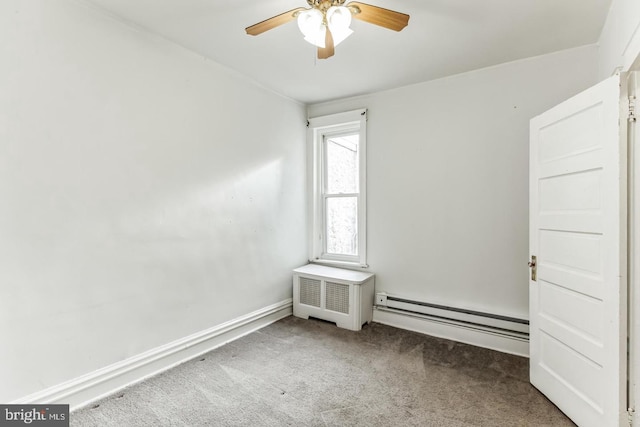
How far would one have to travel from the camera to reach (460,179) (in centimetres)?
295

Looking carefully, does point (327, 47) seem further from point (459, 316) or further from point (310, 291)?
point (459, 316)

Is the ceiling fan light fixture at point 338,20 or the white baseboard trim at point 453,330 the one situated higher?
the ceiling fan light fixture at point 338,20

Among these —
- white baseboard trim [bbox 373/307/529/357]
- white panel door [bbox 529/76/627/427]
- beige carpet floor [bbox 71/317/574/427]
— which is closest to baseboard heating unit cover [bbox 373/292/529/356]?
white baseboard trim [bbox 373/307/529/357]

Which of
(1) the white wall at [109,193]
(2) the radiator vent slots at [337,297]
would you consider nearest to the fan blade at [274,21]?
(1) the white wall at [109,193]

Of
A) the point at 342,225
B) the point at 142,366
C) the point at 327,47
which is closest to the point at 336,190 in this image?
the point at 342,225

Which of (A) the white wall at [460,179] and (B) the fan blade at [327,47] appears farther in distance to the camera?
(A) the white wall at [460,179]

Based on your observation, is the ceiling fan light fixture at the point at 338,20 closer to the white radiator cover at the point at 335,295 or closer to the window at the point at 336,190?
the window at the point at 336,190

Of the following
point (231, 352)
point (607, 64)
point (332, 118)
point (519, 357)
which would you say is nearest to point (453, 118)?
point (607, 64)

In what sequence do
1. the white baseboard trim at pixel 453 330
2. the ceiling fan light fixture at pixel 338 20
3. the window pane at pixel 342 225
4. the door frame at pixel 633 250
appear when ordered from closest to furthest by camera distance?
the door frame at pixel 633 250
the ceiling fan light fixture at pixel 338 20
the white baseboard trim at pixel 453 330
the window pane at pixel 342 225

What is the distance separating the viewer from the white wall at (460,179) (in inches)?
105

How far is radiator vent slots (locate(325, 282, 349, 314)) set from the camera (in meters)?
3.19

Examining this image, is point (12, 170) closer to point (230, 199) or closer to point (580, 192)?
point (230, 199)

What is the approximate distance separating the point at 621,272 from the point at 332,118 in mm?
2871

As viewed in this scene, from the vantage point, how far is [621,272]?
154 cm
